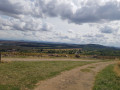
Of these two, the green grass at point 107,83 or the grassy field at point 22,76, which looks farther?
the green grass at point 107,83

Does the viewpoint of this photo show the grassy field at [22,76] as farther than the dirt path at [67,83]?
No

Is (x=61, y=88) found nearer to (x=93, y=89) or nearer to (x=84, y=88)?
(x=84, y=88)

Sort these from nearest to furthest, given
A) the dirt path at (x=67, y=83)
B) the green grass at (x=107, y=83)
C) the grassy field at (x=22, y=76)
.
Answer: the grassy field at (x=22, y=76)
the dirt path at (x=67, y=83)
the green grass at (x=107, y=83)

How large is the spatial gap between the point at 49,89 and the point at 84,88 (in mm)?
2187

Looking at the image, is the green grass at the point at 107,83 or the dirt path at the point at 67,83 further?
the green grass at the point at 107,83

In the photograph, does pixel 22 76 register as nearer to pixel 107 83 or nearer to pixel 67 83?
pixel 67 83

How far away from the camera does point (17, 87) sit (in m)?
7.33

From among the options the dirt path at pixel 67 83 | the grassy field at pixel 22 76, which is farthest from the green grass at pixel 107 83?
the grassy field at pixel 22 76

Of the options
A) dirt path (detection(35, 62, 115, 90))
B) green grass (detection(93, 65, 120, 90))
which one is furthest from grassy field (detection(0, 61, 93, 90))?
green grass (detection(93, 65, 120, 90))

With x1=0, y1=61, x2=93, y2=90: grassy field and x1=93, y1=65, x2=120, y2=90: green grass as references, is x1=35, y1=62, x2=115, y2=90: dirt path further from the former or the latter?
x1=0, y1=61, x2=93, y2=90: grassy field

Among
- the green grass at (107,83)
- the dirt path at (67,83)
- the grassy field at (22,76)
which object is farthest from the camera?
the green grass at (107,83)

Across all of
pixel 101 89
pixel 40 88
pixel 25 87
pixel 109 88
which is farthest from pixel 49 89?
Answer: pixel 109 88

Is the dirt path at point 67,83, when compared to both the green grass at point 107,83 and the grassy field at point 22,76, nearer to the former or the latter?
the green grass at point 107,83

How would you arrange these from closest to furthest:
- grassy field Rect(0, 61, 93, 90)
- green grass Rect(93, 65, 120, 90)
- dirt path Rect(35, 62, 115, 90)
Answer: grassy field Rect(0, 61, 93, 90) < dirt path Rect(35, 62, 115, 90) < green grass Rect(93, 65, 120, 90)
